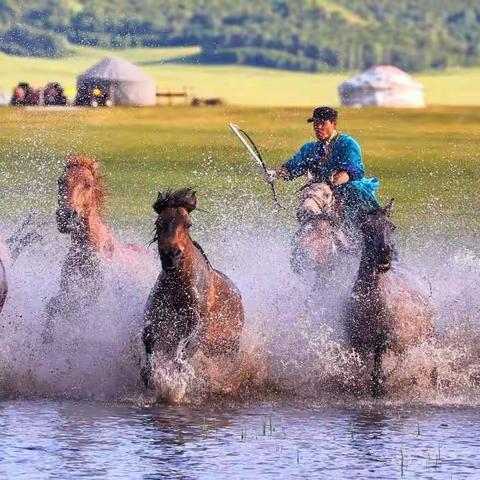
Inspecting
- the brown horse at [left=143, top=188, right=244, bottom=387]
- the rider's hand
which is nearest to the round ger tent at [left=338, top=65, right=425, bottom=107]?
the rider's hand

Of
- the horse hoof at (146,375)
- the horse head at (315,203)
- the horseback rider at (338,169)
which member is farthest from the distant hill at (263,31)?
the horse hoof at (146,375)

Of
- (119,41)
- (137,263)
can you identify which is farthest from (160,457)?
(119,41)

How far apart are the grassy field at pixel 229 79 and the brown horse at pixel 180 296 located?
96.3 metres

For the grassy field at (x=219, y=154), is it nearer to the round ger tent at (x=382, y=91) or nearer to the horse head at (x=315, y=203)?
the round ger tent at (x=382, y=91)

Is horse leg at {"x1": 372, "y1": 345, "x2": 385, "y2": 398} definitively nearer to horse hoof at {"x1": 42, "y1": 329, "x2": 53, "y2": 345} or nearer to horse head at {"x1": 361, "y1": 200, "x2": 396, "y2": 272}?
horse head at {"x1": 361, "y1": 200, "x2": 396, "y2": 272}

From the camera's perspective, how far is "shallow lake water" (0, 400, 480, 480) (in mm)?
12438

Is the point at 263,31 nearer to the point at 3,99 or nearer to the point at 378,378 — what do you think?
the point at 3,99

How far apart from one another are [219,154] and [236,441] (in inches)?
1650

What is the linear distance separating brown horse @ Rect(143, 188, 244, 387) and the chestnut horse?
150 centimetres

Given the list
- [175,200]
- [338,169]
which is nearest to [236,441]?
[175,200]

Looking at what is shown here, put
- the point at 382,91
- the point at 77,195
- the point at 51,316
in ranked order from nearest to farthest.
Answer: the point at 77,195, the point at 51,316, the point at 382,91

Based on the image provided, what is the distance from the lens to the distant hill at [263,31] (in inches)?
6575

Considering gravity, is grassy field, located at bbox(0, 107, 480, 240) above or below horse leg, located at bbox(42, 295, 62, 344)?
above

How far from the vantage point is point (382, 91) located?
9412 cm
